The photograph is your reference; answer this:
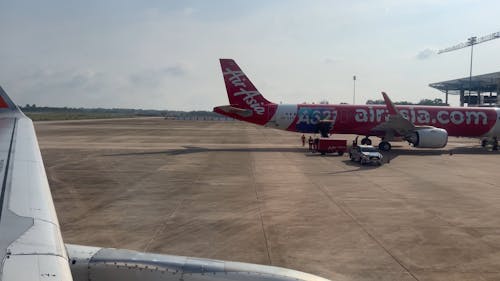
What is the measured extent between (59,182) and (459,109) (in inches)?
1361

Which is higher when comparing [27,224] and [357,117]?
[357,117]

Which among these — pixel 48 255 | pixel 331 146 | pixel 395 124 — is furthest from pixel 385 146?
pixel 48 255

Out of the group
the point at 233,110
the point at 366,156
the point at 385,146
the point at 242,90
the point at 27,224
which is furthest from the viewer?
the point at 242,90

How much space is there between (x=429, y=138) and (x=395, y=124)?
292cm

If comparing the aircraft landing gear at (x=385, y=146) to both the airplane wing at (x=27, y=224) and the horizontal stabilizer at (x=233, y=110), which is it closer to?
the horizontal stabilizer at (x=233, y=110)

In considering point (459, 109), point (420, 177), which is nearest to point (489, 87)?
point (459, 109)

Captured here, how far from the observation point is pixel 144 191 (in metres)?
17.5

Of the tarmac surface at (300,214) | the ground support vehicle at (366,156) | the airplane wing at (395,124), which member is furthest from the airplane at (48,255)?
the airplane wing at (395,124)

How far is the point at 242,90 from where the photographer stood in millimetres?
37438

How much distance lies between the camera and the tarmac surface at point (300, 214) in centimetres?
1005

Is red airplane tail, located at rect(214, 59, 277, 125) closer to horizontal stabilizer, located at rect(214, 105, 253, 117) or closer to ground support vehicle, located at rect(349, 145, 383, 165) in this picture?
horizontal stabilizer, located at rect(214, 105, 253, 117)

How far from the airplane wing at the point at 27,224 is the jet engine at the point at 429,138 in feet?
106

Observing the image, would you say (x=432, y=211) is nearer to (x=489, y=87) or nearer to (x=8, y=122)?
(x=8, y=122)

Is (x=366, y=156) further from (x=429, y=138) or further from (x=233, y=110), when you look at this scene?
(x=233, y=110)
